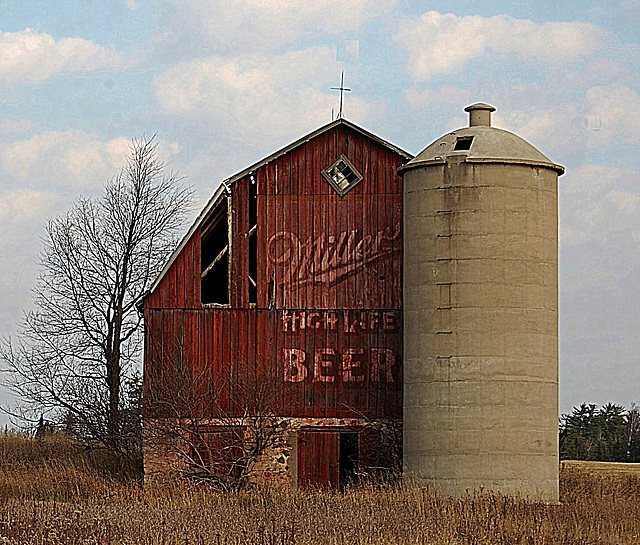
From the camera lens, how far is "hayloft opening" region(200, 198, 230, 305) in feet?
76.5

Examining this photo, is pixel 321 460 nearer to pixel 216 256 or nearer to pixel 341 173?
pixel 216 256

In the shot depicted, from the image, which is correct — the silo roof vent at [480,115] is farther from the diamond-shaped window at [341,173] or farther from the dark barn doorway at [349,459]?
the dark barn doorway at [349,459]

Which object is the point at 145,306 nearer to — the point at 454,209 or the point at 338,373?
the point at 338,373

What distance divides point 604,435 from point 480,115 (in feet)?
128

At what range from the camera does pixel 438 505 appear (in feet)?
59.0

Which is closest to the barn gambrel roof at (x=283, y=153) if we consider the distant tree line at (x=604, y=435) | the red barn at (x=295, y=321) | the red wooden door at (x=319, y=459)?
the red barn at (x=295, y=321)

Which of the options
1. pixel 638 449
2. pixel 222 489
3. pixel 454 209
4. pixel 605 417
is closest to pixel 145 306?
pixel 222 489

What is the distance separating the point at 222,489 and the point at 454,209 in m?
7.41

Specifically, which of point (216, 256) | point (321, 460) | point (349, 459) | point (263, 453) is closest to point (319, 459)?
point (321, 460)

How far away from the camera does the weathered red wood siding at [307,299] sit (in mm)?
22484

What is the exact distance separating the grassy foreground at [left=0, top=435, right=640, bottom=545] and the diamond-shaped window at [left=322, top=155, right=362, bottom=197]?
677 centimetres

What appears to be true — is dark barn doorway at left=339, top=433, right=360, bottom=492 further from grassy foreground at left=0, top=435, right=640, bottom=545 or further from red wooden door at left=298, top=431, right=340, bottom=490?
grassy foreground at left=0, top=435, right=640, bottom=545

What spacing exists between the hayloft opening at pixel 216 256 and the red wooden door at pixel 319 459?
3662 mm

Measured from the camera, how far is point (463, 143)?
68.7 feet
